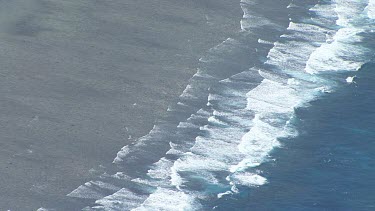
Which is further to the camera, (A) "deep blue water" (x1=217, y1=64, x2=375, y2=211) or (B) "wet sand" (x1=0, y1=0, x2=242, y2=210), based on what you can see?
(B) "wet sand" (x1=0, y1=0, x2=242, y2=210)

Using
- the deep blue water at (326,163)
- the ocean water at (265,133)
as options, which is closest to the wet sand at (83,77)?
the ocean water at (265,133)

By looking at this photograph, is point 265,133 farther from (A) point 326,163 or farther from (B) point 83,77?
(B) point 83,77

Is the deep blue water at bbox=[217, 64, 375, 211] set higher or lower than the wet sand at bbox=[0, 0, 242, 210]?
lower

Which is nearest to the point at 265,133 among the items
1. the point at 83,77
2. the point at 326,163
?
the point at 326,163

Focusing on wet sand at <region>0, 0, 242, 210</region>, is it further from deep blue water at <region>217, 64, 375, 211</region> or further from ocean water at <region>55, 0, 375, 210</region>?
deep blue water at <region>217, 64, 375, 211</region>

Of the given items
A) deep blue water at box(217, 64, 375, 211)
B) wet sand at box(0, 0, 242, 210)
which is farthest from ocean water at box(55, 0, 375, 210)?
wet sand at box(0, 0, 242, 210)

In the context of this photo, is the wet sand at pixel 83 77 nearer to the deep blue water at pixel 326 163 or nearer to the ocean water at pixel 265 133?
the ocean water at pixel 265 133
